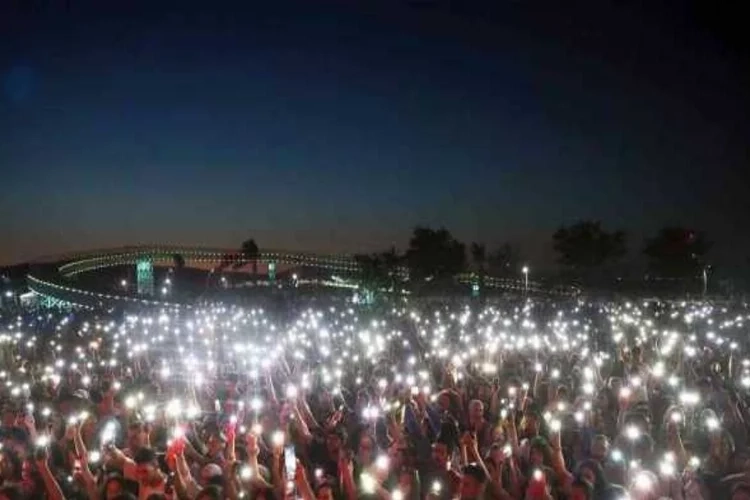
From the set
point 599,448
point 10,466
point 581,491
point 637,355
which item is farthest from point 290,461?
point 637,355

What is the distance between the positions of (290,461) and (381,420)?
1.62m

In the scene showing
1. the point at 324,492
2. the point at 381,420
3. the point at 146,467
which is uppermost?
the point at 146,467

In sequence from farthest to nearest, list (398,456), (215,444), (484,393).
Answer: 1. (484,393)
2. (215,444)
3. (398,456)

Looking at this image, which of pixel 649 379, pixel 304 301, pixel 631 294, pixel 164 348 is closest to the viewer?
pixel 649 379

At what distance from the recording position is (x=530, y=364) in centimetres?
1533

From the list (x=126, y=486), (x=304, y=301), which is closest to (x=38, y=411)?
(x=126, y=486)

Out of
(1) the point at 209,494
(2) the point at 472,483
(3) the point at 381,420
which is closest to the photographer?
(1) the point at 209,494

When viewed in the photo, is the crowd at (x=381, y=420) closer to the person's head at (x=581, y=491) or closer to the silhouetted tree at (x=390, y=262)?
the person's head at (x=581, y=491)

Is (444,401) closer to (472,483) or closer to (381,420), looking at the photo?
(381,420)

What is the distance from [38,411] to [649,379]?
26.6 ft

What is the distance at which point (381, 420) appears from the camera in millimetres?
10242

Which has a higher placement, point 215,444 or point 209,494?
point 209,494

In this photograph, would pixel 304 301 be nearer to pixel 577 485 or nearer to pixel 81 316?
pixel 81 316

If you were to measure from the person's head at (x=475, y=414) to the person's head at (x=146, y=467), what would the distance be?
3.92 m
